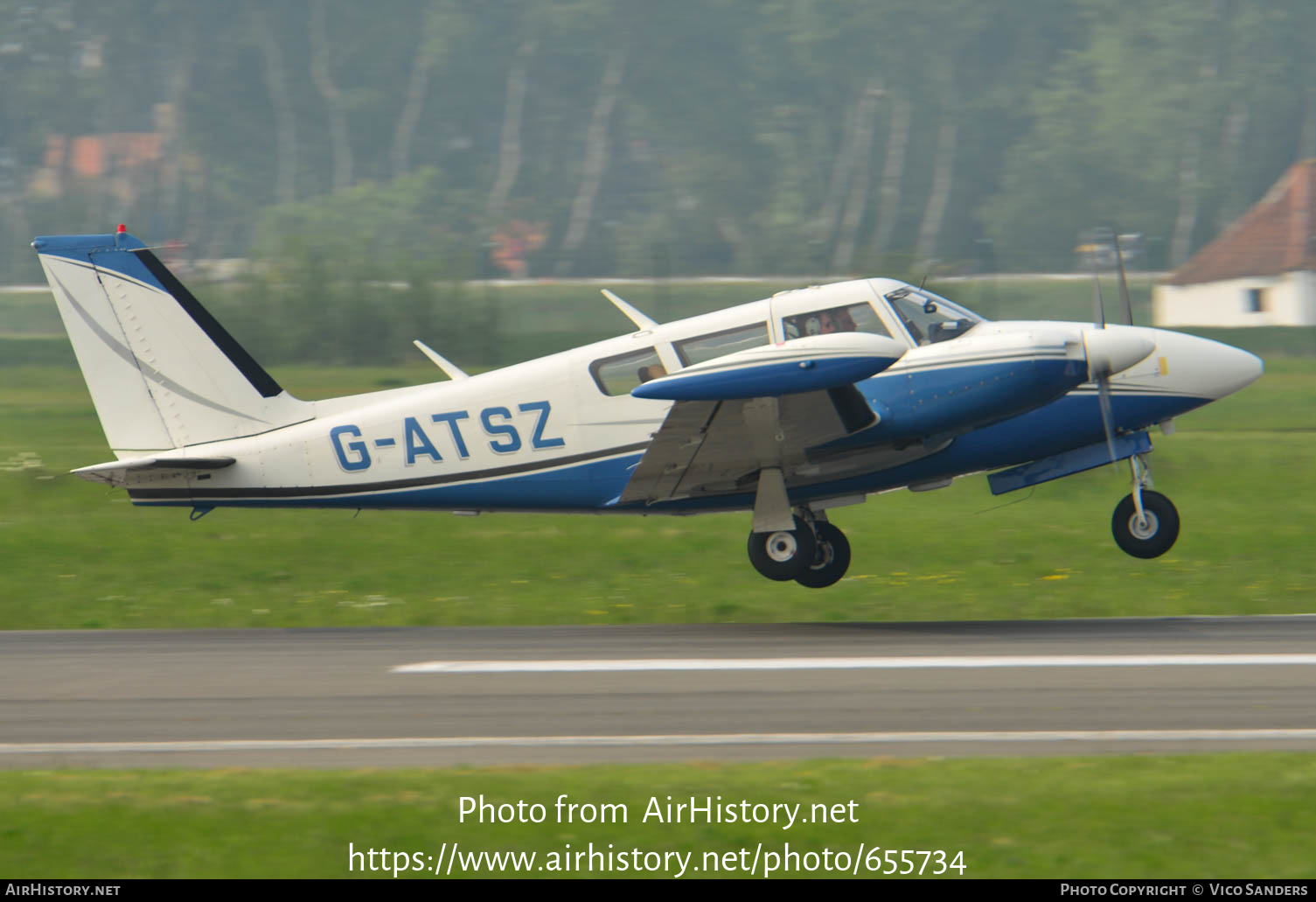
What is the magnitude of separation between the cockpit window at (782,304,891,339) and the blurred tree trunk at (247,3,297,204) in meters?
58.1

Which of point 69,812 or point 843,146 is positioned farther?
point 843,146

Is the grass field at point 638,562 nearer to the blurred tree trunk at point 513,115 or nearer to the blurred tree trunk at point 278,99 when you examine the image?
the blurred tree trunk at point 513,115

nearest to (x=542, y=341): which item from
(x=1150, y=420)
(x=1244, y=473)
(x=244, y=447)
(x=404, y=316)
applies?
(x=404, y=316)

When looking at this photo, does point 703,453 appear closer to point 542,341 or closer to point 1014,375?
point 1014,375

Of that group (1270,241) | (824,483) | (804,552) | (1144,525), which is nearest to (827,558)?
(804,552)

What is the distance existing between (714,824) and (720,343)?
23.2ft

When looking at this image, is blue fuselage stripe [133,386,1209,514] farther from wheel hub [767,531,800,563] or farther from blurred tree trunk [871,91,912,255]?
blurred tree trunk [871,91,912,255]

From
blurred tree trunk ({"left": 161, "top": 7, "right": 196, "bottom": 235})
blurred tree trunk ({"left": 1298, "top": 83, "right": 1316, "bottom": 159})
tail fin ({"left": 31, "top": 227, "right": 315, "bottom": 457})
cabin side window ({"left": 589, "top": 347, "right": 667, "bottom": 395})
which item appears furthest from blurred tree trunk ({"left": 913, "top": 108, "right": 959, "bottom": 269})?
tail fin ({"left": 31, "top": 227, "right": 315, "bottom": 457})

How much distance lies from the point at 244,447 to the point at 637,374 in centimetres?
386

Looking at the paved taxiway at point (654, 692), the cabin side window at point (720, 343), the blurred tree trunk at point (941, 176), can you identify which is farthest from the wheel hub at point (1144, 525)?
the blurred tree trunk at point (941, 176)

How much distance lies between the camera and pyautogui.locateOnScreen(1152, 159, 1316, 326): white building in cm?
4034

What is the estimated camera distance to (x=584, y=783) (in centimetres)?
739

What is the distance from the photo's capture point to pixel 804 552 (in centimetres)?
1366

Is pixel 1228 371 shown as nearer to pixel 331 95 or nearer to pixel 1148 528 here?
pixel 1148 528
